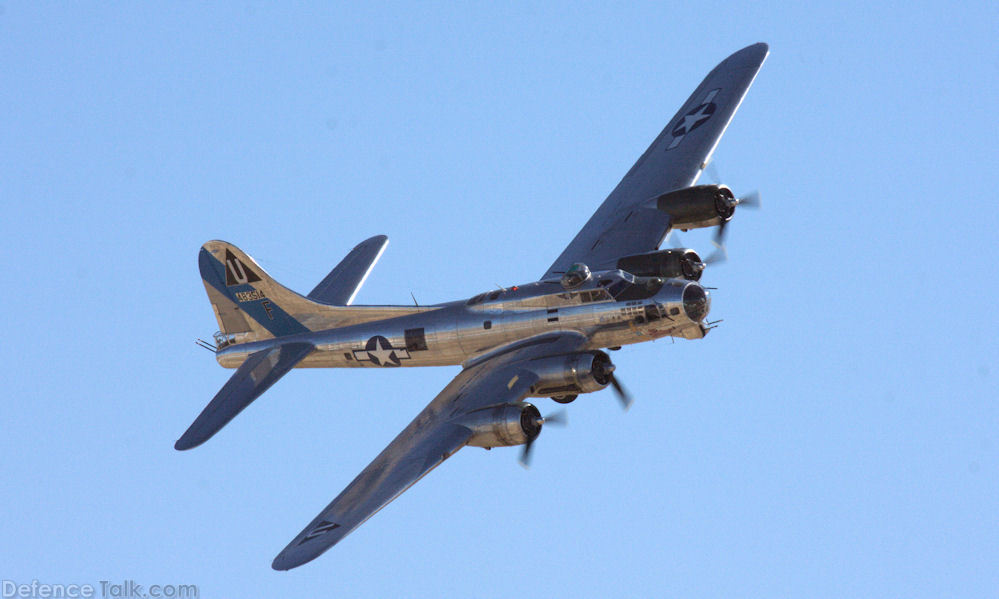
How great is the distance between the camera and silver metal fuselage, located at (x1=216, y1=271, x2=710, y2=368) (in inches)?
1592

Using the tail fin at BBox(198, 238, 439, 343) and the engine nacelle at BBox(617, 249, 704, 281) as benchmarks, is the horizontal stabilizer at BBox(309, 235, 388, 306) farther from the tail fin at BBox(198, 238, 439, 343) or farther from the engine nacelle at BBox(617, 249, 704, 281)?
the engine nacelle at BBox(617, 249, 704, 281)

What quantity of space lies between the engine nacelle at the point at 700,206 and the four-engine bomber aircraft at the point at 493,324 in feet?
0.14

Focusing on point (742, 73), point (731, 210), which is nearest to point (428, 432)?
point (731, 210)

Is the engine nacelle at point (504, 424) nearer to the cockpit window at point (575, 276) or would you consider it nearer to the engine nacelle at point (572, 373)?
the engine nacelle at point (572, 373)

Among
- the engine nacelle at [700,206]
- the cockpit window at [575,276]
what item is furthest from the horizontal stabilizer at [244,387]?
the engine nacelle at [700,206]

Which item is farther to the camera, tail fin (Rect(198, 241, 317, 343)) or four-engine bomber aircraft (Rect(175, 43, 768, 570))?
tail fin (Rect(198, 241, 317, 343))

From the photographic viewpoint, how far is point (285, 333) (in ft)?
149

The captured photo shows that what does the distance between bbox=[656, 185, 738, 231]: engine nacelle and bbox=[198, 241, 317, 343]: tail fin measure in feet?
39.7

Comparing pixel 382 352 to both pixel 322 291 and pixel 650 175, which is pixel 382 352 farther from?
pixel 650 175

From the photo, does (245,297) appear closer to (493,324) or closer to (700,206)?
(493,324)

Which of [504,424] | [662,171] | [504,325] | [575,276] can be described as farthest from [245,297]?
[662,171]

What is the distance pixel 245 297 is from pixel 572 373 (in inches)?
491

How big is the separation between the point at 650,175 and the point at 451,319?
32.6ft

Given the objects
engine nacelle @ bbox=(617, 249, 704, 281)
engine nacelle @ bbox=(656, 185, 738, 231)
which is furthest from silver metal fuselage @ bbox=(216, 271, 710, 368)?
engine nacelle @ bbox=(656, 185, 738, 231)
